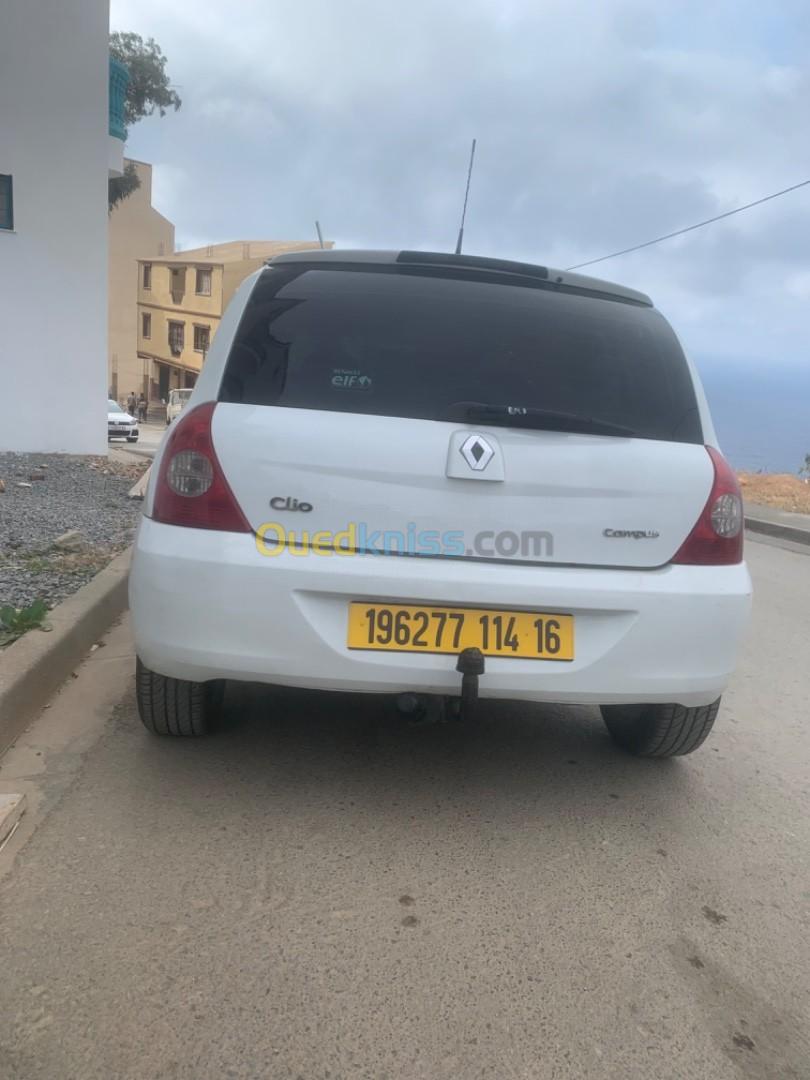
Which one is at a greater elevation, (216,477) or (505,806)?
(216,477)

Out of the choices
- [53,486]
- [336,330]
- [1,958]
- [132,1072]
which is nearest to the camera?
[132,1072]

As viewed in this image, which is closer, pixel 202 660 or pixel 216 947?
pixel 216 947

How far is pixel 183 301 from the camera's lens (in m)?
47.5

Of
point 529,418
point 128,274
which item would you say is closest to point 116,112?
point 529,418

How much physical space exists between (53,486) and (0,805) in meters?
7.29

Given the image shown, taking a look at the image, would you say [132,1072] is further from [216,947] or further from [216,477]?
[216,477]

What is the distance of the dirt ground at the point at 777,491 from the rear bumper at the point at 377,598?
12217mm

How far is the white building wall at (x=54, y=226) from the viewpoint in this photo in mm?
11367

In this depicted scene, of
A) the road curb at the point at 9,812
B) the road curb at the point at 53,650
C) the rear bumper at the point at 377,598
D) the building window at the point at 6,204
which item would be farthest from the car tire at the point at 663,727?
the building window at the point at 6,204

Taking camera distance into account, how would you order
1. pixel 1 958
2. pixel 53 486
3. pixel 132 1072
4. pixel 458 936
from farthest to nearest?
pixel 53 486
pixel 458 936
pixel 1 958
pixel 132 1072

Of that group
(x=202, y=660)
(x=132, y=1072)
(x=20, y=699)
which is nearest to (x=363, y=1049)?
(x=132, y=1072)

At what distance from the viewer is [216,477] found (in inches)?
103

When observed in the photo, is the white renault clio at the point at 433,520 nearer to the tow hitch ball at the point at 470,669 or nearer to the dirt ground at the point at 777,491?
the tow hitch ball at the point at 470,669

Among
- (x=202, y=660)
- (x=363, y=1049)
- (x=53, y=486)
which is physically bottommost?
(x=53, y=486)
